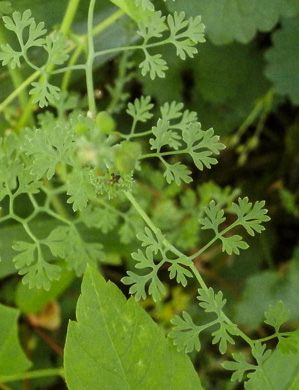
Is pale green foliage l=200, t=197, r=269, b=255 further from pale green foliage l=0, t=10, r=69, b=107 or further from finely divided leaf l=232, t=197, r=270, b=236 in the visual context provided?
pale green foliage l=0, t=10, r=69, b=107

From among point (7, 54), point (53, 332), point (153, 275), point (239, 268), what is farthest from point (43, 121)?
point (239, 268)

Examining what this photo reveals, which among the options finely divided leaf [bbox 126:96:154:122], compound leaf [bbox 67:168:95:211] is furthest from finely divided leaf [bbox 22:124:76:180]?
finely divided leaf [bbox 126:96:154:122]

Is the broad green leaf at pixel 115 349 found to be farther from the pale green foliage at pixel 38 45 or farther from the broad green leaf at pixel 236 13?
the broad green leaf at pixel 236 13

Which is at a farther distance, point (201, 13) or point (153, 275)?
point (201, 13)

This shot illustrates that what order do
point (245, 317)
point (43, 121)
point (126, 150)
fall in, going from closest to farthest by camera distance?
point (126, 150), point (43, 121), point (245, 317)

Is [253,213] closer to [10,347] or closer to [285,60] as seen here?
[10,347]

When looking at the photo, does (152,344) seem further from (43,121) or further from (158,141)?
(43,121)

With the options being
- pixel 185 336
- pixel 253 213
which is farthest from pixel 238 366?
pixel 253 213
